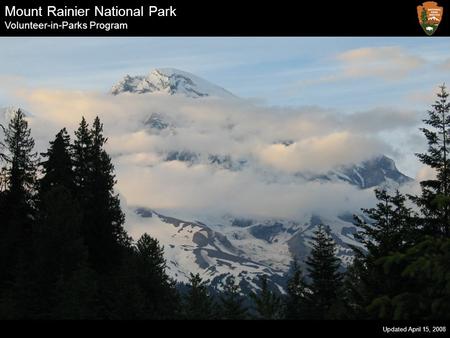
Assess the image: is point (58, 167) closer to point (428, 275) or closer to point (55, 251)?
point (55, 251)

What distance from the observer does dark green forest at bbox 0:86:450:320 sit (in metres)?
30.5

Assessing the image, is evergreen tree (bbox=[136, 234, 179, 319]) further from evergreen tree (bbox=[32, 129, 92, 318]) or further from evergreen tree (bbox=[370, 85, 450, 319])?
evergreen tree (bbox=[370, 85, 450, 319])

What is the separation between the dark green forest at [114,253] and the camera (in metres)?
30.5

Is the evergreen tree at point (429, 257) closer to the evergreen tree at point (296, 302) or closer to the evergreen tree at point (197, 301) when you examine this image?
the evergreen tree at point (296, 302)

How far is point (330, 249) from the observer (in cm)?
6650

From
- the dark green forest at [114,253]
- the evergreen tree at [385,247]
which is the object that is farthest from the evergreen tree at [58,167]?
the evergreen tree at [385,247]

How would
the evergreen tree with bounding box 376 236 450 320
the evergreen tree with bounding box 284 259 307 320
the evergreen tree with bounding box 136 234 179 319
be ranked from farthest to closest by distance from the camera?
the evergreen tree with bounding box 284 259 307 320
the evergreen tree with bounding box 136 234 179 319
the evergreen tree with bounding box 376 236 450 320

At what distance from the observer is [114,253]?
62.8 m

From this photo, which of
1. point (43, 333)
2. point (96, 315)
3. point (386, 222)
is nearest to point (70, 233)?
point (96, 315)
